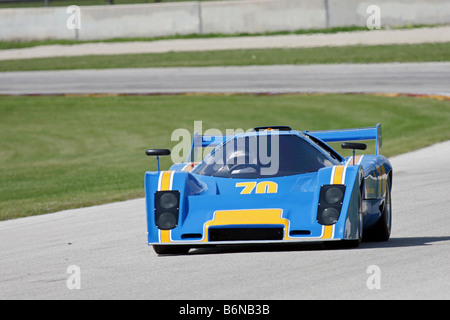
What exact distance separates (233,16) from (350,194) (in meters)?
29.0

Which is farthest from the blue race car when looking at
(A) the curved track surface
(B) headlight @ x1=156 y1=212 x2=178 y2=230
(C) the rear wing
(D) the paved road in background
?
(D) the paved road in background

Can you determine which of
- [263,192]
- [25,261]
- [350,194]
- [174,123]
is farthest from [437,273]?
[174,123]

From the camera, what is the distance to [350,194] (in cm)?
711

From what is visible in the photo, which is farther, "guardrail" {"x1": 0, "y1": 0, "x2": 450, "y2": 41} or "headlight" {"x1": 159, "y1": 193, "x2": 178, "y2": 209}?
"guardrail" {"x1": 0, "y1": 0, "x2": 450, "y2": 41}

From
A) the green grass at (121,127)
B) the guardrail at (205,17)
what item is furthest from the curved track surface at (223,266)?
the guardrail at (205,17)

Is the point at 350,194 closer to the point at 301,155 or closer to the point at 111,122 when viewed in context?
the point at 301,155

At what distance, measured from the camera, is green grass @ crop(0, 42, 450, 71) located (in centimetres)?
2816

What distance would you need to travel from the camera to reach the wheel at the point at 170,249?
7484 millimetres

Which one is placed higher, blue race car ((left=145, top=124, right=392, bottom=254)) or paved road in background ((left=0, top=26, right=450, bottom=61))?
paved road in background ((left=0, top=26, right=450, bottom=61))

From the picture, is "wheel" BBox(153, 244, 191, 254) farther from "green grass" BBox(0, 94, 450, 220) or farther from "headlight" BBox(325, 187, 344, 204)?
"green grass" BBox(0, 94, 450, 220)

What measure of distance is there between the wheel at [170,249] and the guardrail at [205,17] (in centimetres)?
2503

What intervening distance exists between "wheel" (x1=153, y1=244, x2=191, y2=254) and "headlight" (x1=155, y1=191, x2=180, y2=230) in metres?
0.22

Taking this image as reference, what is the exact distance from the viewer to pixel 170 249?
754 centimetres

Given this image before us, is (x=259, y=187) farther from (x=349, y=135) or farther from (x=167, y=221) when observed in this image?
(x=349, y=135)
